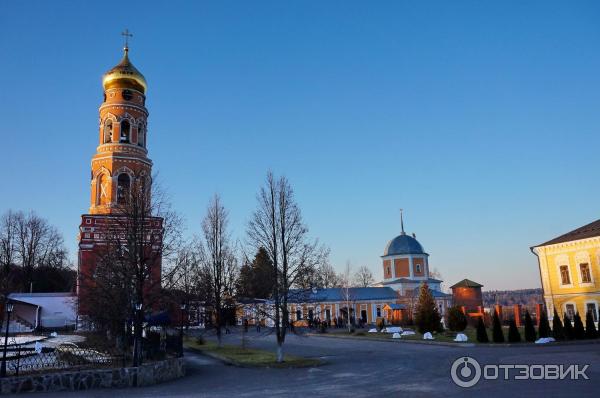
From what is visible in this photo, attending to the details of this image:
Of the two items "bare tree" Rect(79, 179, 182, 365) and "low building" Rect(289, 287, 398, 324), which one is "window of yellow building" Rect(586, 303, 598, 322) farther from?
"low building" Rect(289, 287, 398, 324)

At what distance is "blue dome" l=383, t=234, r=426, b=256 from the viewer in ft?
218

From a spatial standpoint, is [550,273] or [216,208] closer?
[216,208]

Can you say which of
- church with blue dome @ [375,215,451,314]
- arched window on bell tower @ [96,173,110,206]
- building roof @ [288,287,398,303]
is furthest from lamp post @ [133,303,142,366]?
church with blue dome @ [375,215,451,314]

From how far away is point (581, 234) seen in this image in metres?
32.8

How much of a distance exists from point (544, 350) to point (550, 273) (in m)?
14.3

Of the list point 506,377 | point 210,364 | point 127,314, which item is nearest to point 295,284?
point 210,364

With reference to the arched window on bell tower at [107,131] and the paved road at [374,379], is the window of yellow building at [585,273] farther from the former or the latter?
the arched window on bell tower at [107,131]

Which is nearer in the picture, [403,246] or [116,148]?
[116,148]

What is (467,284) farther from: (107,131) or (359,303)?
(107,131)

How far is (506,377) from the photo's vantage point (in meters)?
13.9

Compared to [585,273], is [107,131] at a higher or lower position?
higher

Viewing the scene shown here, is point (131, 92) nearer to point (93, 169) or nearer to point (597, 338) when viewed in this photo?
point (93, 169)

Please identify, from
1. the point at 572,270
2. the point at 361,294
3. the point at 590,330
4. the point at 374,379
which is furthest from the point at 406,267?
the point at 374,379

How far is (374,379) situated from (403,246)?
5380 cm
